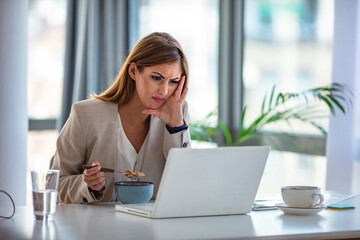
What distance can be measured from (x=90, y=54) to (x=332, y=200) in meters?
2.88

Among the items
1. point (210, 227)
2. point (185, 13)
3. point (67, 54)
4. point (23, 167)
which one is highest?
point (185, 13)

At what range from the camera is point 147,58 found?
2.30 m

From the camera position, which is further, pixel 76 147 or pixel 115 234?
pixel 76 147

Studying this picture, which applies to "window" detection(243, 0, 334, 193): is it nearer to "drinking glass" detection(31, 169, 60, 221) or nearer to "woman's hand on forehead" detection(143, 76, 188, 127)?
"woman's hand on forehead" detection(143, 76, 188, 127)

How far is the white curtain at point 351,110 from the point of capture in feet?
10.5

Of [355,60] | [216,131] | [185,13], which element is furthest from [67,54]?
[355,60]

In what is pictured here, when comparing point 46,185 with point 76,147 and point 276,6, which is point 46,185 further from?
point 276,6

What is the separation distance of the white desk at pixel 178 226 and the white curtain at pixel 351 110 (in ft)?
4.69

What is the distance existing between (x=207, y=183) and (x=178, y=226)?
18 cm

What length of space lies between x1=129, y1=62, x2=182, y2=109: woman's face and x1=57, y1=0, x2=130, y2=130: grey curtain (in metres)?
2.24

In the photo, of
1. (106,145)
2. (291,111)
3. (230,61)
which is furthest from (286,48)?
(106,145)

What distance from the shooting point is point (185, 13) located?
4.79 metres

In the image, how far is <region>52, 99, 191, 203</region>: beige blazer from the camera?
2.25m

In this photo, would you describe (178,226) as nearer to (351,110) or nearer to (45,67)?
(351,110)
